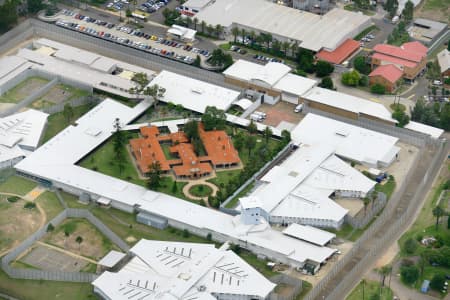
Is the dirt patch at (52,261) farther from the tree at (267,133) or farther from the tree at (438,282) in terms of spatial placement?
the tree at (438,282)

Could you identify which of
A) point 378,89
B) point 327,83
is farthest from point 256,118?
point 378,89

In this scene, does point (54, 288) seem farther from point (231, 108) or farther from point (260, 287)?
point (231, 108)

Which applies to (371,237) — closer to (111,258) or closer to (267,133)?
(267,133)

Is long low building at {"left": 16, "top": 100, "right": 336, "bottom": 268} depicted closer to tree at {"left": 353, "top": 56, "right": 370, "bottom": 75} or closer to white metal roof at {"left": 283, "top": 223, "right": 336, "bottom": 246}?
white metal roof at {"left": 283, "top": 223, "right": 336, "bottom": 246}

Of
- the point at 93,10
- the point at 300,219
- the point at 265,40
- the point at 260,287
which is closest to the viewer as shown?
the point at 260,287

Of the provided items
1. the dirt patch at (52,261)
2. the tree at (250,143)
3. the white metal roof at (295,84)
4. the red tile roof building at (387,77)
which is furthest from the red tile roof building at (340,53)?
the dirt patch at (52,261)

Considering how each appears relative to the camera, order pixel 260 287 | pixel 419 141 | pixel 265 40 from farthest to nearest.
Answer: pixel 265 40
pixel 419 141
pixel 260 287

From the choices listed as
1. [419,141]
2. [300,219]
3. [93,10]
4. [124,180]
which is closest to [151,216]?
[124,180]
